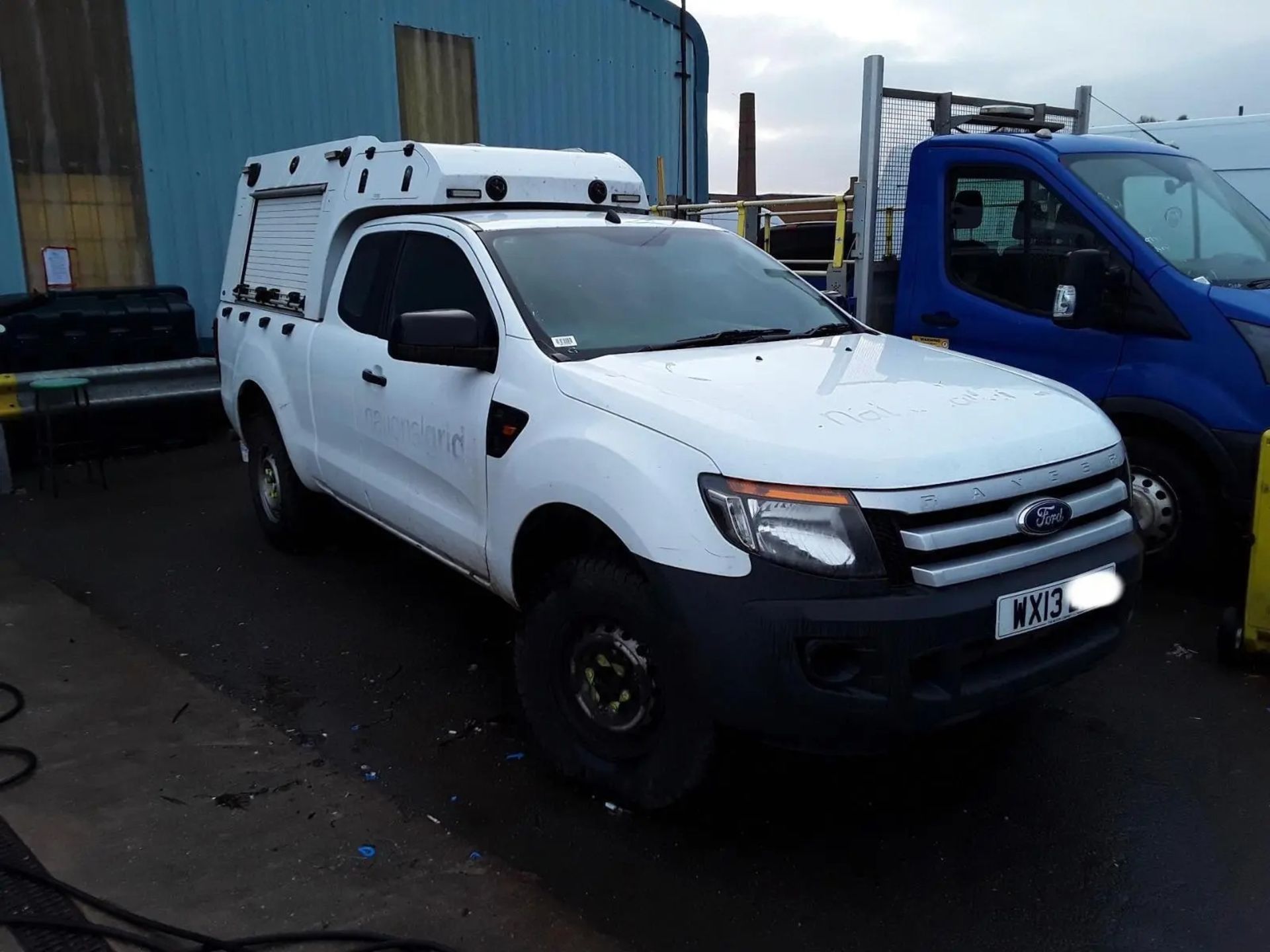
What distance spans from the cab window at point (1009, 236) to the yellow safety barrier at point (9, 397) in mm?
6552

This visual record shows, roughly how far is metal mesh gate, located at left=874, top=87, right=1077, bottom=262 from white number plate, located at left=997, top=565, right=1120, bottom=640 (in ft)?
12.4

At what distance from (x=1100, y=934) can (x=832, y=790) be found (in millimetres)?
957

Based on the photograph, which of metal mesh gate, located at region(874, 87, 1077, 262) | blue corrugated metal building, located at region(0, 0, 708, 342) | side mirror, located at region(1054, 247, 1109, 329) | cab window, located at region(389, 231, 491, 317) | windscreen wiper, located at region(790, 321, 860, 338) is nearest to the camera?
cab window, located at region(389, 231, 491, 317)

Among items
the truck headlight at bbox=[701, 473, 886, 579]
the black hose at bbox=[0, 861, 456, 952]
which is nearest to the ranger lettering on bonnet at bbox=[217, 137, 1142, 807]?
the truck headlight at bbox=[701, 473, 886, 579]

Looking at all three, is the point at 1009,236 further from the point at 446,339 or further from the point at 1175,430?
the point at 446,339

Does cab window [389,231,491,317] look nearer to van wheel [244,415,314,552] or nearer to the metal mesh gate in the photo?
van wheel [244,415,314,552]

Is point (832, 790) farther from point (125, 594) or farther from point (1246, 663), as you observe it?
point (125, 594)

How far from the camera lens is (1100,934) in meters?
2.76

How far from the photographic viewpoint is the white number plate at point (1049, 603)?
9.23 feet

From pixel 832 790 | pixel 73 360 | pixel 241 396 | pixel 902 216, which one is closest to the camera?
pixel 832 790

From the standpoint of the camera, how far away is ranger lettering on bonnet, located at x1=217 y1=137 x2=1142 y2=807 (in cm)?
270

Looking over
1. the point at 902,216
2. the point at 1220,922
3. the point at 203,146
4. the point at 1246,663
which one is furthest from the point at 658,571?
the point at 203,146

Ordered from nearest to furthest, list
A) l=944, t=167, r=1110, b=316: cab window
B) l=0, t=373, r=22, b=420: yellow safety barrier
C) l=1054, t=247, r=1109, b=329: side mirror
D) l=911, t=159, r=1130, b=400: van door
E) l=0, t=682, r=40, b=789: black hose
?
l=0, t=682, r=40, b=789: black hose → l=1054, t=247, r=1109, b=329: side mirror → l=911, t=159, r=1130, b=400: van door → l=944, t=167, r=1110, b=316: cab window → l=0, t=373, r=22, b=420: yellow safety barrier

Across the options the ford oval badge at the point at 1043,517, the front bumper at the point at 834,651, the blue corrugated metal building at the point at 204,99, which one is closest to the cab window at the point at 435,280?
the front bumper at the point at 834,651
